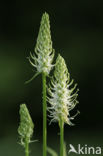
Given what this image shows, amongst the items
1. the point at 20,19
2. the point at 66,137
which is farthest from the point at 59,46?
the point at 66,137

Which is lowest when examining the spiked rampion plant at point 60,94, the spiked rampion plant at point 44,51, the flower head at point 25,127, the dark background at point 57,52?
the flower head at point 25,127

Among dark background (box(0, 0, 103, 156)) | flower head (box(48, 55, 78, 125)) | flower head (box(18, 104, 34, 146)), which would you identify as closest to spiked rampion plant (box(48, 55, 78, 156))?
flower head (box(48, 55, 78, 125))

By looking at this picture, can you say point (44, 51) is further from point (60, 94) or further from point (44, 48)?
point (60, 94)

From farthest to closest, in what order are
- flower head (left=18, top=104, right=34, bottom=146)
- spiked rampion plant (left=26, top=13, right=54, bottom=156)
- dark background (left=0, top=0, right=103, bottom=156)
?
dark background (left=0, top=0, right=103, bottom=156) < flower head (left=18, top=104, right=34, bottom=146) < spiked rampion plant (left=26, top=13, right=54, bottom=156)

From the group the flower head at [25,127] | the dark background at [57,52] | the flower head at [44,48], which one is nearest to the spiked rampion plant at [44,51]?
the flower head at [44,48]

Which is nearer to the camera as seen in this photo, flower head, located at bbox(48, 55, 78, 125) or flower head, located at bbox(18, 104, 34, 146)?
flower head, located at bbox(48, 55, 78, 125)

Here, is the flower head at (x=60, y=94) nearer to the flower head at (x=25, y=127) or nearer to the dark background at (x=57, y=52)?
the flower head at (x=25, y=127)

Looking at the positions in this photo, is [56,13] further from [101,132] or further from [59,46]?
[101,132]

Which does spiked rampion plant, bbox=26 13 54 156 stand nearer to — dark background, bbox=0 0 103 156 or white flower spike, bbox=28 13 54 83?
Result: white flower spike, bbox=28 13 54 83

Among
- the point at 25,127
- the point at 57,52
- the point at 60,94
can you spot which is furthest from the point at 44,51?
the point at 57,52
